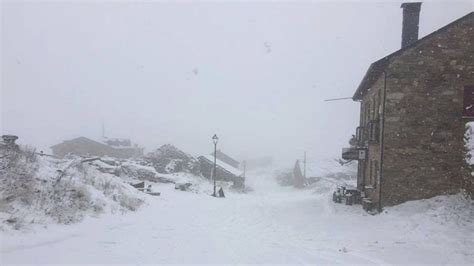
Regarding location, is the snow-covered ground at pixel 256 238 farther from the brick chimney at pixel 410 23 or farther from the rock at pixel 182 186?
the rock at pixel 182 186

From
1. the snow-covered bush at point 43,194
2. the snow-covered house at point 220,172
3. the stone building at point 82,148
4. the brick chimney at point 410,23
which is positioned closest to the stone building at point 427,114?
the brick chimney at point 410,23

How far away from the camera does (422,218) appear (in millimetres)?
15875

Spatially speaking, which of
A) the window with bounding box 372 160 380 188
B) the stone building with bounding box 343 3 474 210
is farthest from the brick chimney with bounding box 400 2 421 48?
the window with bounding box 372 160 380 188

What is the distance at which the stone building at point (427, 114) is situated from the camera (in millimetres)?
18250

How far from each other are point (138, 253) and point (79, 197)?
15.1ft

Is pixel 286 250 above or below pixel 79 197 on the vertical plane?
below

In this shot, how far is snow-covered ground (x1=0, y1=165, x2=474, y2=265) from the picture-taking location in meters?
9.55

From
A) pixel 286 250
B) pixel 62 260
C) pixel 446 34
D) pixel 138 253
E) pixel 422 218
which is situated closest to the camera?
pixel 62 260

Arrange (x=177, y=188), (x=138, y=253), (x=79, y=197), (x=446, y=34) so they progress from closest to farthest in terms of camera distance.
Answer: (x=138, y=253) < (x=79, y=197) < (x=446, y=34) < (x=177, y=188)

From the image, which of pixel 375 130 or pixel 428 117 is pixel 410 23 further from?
pixel 375 130

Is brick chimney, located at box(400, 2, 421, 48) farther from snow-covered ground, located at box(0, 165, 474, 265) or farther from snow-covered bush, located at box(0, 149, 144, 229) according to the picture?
snow-covered bush, located at box(0, 149, 144, 229)

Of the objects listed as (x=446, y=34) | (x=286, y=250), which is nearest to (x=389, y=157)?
(x=446, y=34)

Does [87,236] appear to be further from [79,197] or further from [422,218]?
[422,218]

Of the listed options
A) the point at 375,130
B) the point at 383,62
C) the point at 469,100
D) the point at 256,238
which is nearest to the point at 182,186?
the point at 375,130
